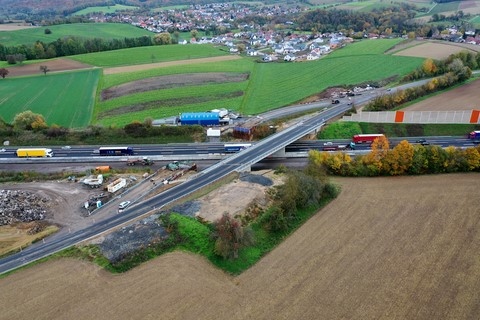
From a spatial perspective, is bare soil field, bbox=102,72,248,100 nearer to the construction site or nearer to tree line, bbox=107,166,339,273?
the construction site

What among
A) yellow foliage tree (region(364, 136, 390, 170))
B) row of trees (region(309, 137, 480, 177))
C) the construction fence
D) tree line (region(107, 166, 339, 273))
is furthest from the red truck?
tree line (region(107, 166, 339, 273))

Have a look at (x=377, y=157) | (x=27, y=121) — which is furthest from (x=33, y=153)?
(x=377, y=157)

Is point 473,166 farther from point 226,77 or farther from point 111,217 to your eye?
point 226,77

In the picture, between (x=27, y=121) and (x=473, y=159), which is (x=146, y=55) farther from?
(x=473, y=159)

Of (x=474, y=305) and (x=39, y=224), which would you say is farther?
(x=39, y=224)

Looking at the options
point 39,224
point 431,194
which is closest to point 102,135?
point 39,224

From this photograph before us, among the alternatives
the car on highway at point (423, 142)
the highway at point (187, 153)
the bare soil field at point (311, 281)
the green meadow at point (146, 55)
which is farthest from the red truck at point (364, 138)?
the green meadow at point (146, 55)

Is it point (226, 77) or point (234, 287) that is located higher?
point (226, 77)
